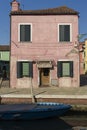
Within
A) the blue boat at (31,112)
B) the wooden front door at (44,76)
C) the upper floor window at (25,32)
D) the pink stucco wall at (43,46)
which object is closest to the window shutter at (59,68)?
the pink stucco wall at (43,46)

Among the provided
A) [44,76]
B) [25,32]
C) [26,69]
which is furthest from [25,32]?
[44,76]

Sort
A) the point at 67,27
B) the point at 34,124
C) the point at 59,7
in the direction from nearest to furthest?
1. the point at 34,124
2. the point at 67,27
3. the point at 59,7

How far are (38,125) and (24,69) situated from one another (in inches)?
481

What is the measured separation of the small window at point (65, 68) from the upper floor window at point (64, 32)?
2.04 meters

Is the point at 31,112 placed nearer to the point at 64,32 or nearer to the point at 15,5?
the point at 64,32

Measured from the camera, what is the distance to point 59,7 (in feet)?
115

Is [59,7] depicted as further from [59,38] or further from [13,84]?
[13,84]

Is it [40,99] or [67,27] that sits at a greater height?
[67,27]

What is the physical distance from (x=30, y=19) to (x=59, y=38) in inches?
121

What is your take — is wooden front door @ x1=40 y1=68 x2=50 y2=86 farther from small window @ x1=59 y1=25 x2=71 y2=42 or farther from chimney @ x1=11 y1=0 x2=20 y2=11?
chimney @ x1=11 y1=0 x2=20 y2=11

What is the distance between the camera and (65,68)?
107 feet

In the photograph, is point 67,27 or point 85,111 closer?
point 85,111

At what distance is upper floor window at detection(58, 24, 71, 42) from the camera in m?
32.7

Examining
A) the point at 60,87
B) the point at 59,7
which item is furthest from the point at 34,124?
the point at 59,7
